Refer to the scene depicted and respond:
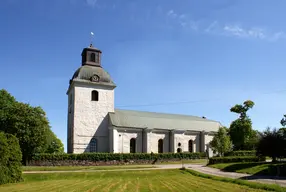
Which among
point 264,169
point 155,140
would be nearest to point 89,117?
point 155,140

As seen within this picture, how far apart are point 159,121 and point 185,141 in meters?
5.86

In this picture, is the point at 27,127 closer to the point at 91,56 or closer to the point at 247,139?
the point at 91,56

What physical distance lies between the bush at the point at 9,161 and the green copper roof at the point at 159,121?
2201 centimetres

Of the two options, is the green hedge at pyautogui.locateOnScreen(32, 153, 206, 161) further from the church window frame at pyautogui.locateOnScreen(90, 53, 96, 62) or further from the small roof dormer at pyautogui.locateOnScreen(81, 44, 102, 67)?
the church window frame at pyautogui.locateOnScreen(90, 53, 96, 62)

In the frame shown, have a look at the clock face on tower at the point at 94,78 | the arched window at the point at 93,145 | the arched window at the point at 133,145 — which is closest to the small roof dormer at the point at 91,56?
the clock face on tower at the point at 94,78

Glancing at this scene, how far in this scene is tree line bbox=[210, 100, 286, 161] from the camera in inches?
1175

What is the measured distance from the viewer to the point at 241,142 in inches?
2167

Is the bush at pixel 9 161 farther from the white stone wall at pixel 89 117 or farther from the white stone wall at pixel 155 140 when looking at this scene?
the white stone wall at pixel 155 140

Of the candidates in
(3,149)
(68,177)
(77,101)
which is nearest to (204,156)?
(77,101)

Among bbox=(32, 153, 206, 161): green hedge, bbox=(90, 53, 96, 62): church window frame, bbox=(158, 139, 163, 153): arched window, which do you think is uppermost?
bbox=(90, 53, 96, 62): church window frame

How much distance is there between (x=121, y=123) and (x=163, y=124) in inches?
332

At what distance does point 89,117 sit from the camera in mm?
45094

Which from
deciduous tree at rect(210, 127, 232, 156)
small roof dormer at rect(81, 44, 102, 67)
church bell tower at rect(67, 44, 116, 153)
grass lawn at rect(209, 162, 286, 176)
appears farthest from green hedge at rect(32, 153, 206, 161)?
grass lawn at rect(209, 162, 286, 176)

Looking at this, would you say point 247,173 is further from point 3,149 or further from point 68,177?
point 3,149
